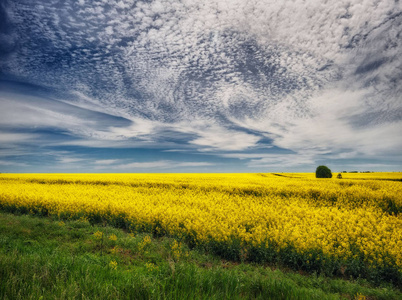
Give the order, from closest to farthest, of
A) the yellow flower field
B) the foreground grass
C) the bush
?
the foreground grass < the yellow flower field < the bush

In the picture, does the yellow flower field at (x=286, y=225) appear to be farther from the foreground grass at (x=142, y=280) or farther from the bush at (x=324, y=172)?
the bush at (x=324, y=172)

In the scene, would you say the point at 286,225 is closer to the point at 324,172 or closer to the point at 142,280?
the point at 142,280

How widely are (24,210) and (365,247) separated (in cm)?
1600

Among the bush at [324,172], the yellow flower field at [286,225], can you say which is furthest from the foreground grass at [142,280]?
the bush at [324,172]

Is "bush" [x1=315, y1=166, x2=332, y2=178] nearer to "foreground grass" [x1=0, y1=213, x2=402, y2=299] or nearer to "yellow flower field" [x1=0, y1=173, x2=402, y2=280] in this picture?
"yellow flower field" [x1=0, y1=173, x2=402, y2=280]

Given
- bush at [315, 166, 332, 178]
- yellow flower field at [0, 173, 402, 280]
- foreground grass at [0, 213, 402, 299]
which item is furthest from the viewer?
bush at [315, 166, 332, 178]

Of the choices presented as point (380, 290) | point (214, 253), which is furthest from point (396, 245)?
point (214, 253)

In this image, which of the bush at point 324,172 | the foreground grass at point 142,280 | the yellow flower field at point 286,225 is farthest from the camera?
the bush at point 324,172

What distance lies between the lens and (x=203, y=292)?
10.9 ft

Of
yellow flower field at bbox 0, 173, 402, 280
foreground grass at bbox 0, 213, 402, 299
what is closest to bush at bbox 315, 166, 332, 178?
yellow flower field at bbox 0, 173, 402, 280

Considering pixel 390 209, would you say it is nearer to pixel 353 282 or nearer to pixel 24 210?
pixel 353 282

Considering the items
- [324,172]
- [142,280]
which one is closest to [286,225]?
[142,280]

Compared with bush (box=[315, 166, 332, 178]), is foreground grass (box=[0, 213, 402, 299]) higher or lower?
lower

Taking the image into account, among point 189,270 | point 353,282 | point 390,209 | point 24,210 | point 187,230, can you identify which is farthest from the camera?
point 24,210
